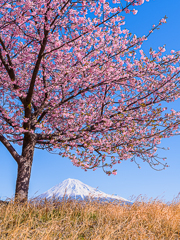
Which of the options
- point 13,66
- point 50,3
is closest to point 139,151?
point 13,66

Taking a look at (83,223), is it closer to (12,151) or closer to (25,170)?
(25,170)

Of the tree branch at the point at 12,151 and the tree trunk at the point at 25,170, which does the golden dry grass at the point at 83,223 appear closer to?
the tree trunk at the point at 25,170

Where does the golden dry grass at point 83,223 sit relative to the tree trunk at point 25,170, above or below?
below

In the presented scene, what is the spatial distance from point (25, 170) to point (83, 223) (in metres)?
4.07

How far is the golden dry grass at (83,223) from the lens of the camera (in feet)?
18.8

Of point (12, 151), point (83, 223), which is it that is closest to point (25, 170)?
point (12, 151)

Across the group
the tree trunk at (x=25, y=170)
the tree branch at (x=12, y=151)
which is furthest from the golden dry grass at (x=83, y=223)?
the tree branch at (x=12, y=151)

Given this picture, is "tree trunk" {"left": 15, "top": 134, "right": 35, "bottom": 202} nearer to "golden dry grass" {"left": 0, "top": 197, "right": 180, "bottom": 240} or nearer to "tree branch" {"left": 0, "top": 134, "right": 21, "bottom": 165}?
"tree branch" {"left": 0, "top": 134, "right": 21, "bottom": 165}

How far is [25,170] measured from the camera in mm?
9531

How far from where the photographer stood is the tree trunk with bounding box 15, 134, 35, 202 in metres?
9.22

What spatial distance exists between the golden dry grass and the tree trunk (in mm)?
1246

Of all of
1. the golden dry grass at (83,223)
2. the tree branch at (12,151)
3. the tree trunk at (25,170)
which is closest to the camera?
the golden dry grass at (83,223)

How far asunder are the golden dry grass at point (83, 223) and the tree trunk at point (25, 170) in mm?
1246

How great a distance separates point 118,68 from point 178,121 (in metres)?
3.98
